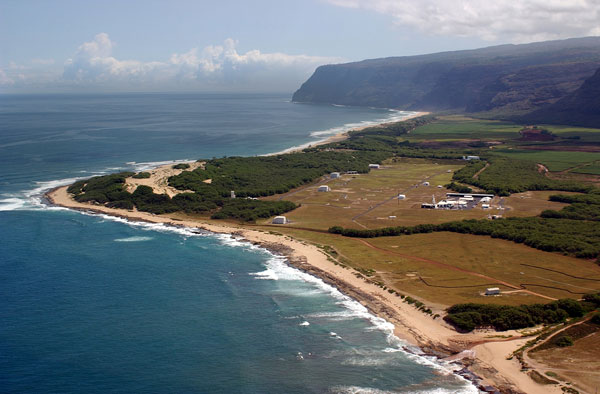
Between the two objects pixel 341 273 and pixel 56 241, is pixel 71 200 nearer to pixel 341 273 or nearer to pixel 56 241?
pixel 56 241

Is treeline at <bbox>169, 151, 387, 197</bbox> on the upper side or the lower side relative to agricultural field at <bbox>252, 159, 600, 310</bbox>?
upper

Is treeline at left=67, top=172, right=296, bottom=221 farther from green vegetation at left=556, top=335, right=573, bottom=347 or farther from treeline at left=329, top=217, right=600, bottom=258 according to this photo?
green vegetation at left=556, top=335, right=573, bottom=347

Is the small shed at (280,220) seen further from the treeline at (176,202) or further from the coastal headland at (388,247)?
the treeline at (176,202)

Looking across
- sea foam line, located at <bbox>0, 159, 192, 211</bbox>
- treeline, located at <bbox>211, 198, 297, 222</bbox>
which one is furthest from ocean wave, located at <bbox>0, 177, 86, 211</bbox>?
treeline, located at <bbox>211, 198, 297, 222</bbox>

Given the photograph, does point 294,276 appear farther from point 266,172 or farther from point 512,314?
point 266,172

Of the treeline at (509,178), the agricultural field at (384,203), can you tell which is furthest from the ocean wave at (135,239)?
the treeline at (509,178)

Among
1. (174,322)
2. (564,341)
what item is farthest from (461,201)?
(174,322)

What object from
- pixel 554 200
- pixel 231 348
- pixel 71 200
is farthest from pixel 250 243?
pixel 554 200

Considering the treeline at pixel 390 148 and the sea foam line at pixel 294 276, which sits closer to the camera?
the sea foam line at pixel 294 276
